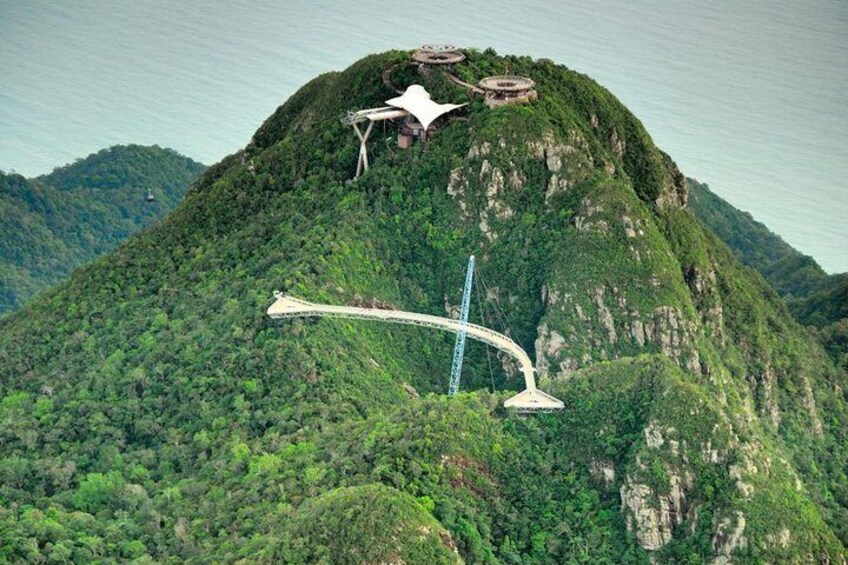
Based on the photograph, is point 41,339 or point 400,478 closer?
point 400,478

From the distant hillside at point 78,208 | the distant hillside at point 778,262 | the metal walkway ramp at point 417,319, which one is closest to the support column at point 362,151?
the metal walkway ramp at point 417,319

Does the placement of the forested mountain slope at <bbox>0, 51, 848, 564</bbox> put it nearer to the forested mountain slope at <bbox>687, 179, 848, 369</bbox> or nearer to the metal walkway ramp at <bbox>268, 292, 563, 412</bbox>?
the metal walkway ramp at <bbox>268, 292, 563, 412</bbox>

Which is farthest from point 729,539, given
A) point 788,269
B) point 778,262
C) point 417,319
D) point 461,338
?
point 778,262

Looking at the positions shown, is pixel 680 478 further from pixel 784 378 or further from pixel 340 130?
pixel 340 130

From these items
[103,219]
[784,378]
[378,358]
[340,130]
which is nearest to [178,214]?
[340,130]

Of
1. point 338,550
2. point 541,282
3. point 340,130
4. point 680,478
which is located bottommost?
point 338,550
